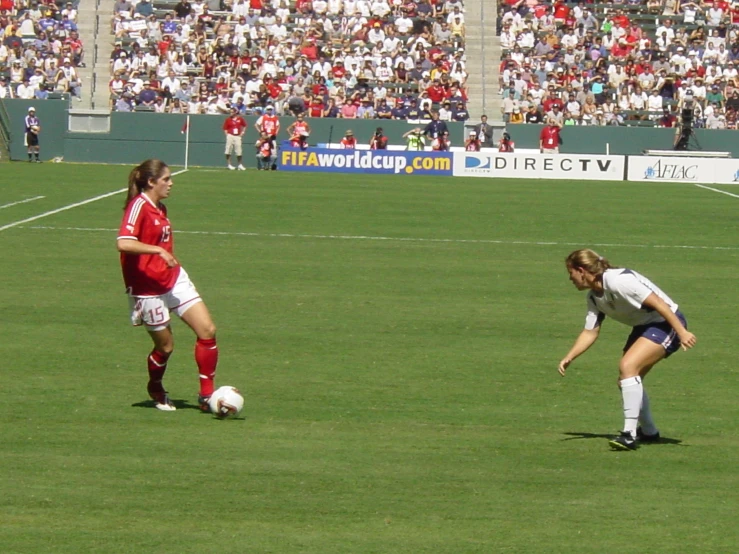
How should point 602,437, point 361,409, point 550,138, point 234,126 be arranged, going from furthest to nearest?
point 550,138, point 234,126, point 361,409, point 602,437

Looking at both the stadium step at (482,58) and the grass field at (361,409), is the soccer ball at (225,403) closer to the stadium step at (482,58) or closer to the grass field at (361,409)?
the grass field at (361,409)

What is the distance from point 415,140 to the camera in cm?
4394

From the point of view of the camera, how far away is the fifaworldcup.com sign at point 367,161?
1636 inches

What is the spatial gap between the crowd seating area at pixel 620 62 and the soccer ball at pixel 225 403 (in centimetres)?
3709

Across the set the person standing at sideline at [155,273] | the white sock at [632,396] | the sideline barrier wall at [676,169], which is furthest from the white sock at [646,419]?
the sideline barrier wall at [676,169]

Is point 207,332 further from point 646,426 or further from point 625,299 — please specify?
point 646,426

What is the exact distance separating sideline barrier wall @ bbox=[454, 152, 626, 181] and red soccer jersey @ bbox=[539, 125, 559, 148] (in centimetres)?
278

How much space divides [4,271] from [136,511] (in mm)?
11082

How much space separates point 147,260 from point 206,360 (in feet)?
2.97

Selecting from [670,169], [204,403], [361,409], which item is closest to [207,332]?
[204,403]

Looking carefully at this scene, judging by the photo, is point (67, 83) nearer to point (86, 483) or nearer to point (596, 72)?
point (596, 72)

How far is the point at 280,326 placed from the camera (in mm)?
14328

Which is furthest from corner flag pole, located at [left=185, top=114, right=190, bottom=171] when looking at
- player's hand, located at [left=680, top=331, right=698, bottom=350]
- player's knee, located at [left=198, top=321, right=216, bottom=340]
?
player's hand, located at [left=680, top=331, right=698, bottom=350]

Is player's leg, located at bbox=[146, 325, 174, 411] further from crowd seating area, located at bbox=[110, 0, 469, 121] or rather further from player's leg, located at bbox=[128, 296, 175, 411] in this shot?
crowd seating area, located at bbox=[110, 0, 469, 121]
